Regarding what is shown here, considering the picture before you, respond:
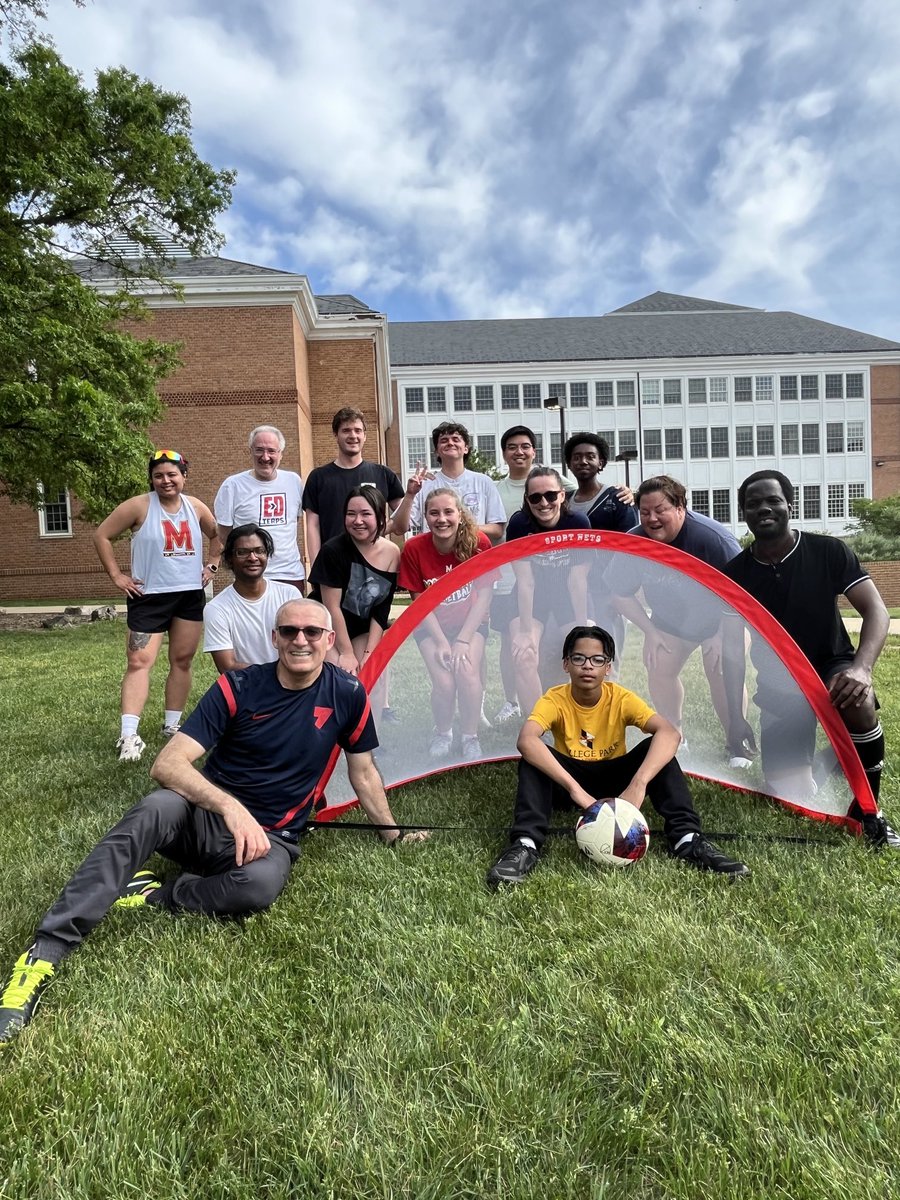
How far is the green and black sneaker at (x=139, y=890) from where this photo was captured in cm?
260

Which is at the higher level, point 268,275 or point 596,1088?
point 268,275

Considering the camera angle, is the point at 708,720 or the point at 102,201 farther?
the point at 102,201

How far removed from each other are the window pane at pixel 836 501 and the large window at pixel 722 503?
211 inches

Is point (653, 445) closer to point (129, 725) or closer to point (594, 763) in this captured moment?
point (129, 725)

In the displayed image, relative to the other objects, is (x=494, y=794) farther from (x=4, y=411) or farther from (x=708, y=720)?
(x=4, y=411)

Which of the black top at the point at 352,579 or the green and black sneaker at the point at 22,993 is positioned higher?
the black top at the point at 352,579

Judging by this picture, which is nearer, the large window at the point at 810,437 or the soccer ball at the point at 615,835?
the soccer ball at the point at 615,835

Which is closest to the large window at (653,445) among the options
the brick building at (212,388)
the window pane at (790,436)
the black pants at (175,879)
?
the window pane at (790,436)

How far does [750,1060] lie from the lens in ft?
5.84

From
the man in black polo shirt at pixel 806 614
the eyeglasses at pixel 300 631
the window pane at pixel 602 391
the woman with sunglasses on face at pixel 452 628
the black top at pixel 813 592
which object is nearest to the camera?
the eyeglasses at pixel 300 631

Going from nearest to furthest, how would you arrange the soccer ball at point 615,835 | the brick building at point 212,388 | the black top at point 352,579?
the soccer ball at point 615,835, the black top at point 352,579, the brick building at point 212,388

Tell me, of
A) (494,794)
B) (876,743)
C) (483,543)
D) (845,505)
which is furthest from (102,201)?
(845,505)

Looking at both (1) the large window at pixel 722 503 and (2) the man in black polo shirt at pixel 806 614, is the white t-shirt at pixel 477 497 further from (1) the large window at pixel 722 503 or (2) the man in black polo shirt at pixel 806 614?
(1) the large window at pixel 722 503

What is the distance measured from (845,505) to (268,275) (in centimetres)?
3103
